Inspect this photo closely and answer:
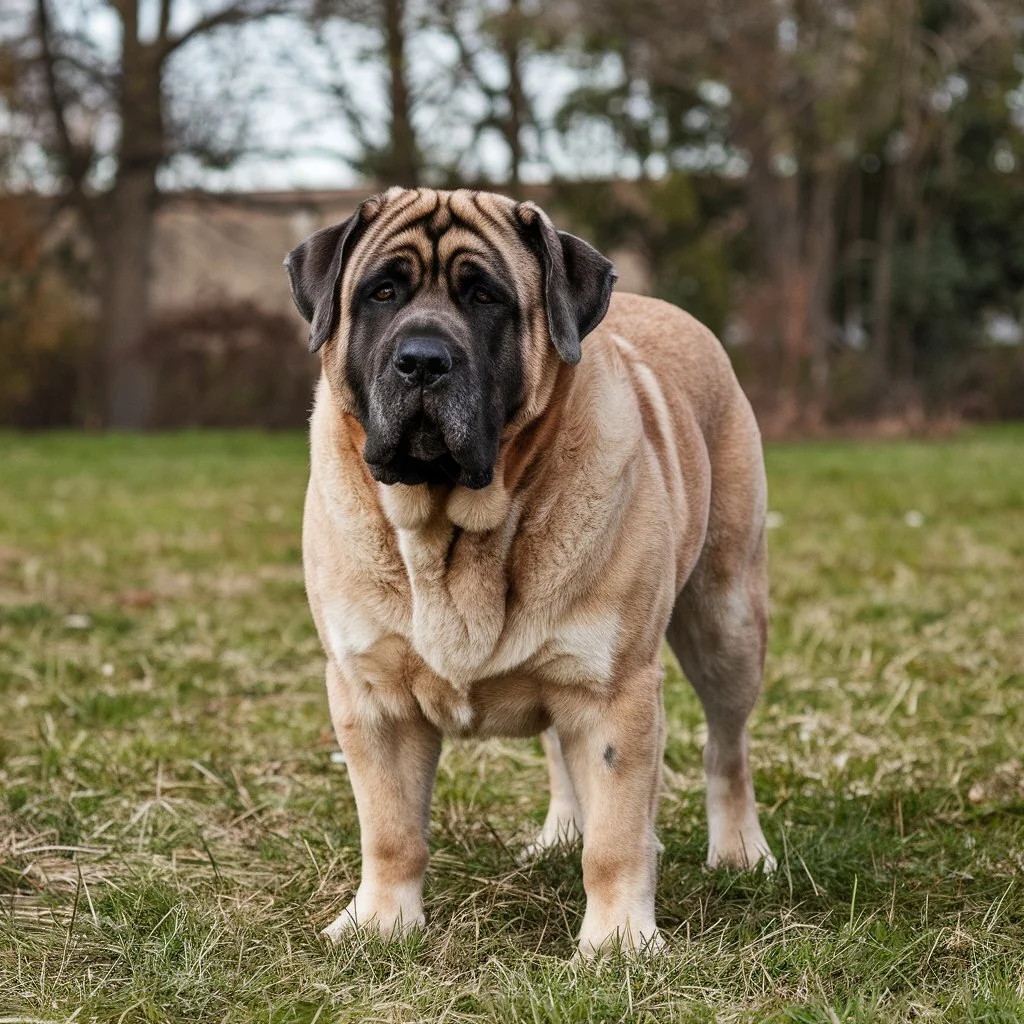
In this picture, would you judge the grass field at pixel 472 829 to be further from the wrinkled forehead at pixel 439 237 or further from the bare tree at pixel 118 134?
the bare tree at pixel 118 134

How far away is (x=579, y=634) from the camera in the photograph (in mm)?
2797

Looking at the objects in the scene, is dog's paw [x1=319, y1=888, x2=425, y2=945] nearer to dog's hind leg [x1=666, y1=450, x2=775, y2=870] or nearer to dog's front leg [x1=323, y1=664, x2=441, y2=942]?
dog's front leg [x1=323, y1=664, x2=441, y2=942]

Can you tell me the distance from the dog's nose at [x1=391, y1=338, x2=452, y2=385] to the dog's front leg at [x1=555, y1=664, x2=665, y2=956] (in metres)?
0.73

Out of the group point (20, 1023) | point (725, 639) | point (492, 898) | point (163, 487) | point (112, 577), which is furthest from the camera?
point (163, 487)

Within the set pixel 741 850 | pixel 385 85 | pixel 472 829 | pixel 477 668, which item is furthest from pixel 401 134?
pixel 477 668

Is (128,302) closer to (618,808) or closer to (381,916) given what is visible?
(381,916)

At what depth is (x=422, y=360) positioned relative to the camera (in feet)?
8.91

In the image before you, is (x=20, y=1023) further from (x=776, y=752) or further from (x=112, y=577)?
(x=112, y=577)

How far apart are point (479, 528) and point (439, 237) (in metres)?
0.62

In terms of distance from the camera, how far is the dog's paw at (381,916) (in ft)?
9.55

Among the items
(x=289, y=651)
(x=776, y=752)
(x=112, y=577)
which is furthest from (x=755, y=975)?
(x=112, y=577)

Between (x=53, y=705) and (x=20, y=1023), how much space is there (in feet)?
8.35

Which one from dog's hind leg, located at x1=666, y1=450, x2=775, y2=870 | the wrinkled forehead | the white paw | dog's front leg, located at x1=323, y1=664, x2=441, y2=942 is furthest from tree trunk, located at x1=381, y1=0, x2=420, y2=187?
dog's front leg, located at x1=323, y1=664, x2=441, y2=942

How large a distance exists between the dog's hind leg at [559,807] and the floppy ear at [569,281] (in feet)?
3.56
